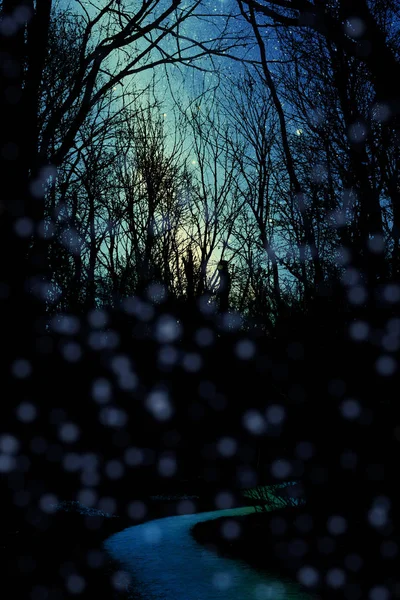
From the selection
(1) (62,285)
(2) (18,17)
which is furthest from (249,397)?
(2) (18,17)

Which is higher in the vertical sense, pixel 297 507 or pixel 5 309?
pixel 5 309

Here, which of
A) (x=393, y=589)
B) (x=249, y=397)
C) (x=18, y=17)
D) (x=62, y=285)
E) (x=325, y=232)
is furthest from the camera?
(x=62, y=285)

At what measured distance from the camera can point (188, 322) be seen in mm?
12320

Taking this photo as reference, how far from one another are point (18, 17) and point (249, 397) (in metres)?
7.43

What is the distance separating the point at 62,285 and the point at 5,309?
27.1 ft

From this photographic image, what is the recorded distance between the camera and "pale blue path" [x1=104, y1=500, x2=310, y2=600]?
384 cm

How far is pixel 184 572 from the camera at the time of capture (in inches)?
179

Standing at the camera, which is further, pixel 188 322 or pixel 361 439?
pixel 188 322

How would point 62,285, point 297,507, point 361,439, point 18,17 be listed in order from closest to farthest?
point 361,439, point 297,507, point 18,17, point 62,285

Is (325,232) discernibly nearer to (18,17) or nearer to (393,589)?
(18,17)

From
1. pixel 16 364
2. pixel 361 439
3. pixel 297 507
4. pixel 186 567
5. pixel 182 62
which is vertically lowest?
pixel 186 567

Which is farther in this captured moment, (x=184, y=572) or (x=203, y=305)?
(x=203, y=305)

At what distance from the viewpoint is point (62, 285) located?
12719 mm

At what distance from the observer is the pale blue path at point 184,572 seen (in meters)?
3.84
